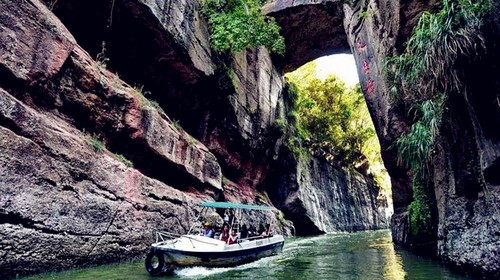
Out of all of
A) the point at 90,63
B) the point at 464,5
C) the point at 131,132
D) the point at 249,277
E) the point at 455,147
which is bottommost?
the point at 249,277

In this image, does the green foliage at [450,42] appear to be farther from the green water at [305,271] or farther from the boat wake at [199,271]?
the boat wake at [199,271]

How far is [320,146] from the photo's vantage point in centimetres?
3284

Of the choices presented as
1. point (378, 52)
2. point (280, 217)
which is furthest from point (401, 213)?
point (280, 217)

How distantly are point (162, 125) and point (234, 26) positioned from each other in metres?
6.52

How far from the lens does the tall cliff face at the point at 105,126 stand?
7711mm

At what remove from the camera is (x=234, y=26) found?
657 inches

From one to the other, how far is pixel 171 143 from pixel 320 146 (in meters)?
21.5

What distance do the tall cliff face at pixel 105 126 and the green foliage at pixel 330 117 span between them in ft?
46.2

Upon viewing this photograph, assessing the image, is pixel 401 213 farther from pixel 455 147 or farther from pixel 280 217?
pixel 280 217

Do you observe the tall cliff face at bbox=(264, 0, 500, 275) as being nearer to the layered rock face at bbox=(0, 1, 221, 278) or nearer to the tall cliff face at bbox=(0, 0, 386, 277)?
the tall cliff face at bbox=(0, 0, 386, 277)

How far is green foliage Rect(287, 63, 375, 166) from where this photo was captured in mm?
32375

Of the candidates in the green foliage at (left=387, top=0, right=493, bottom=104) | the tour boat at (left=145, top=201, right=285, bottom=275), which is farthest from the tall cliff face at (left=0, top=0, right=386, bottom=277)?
the green foliage at (left=387, top=0, right=493, bottom=104)

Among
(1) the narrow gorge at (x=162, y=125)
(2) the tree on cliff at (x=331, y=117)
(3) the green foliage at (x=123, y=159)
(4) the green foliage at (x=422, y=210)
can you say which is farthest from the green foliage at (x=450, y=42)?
(2) the tree on cliff at (x=331, y=117)

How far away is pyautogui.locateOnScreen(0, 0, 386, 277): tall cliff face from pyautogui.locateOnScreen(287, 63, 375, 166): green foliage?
14070 millimetres
